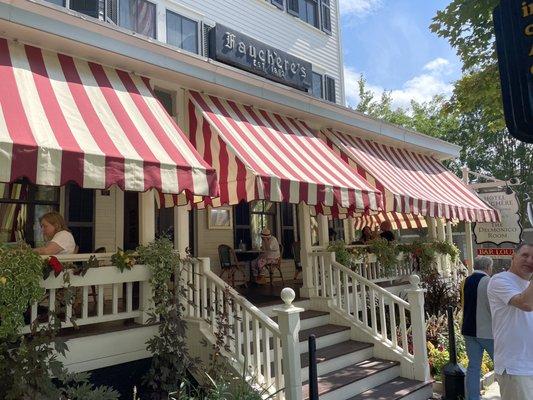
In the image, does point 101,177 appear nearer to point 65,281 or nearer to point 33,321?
point 65,281

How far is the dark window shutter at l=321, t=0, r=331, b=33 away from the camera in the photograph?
50.7 feet

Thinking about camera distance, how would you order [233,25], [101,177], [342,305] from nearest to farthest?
[101,177]
[342,305]
[233,25]

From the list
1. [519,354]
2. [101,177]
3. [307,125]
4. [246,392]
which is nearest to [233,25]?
[307,125]

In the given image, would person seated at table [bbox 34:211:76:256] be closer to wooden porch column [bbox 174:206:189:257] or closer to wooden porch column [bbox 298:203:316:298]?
wooden porch column [bbox 174:206:189:257]

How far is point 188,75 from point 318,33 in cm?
965

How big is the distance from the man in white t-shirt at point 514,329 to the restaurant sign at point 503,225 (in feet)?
25.2

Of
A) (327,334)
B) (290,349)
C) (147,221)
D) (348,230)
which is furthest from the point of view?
(348,230)

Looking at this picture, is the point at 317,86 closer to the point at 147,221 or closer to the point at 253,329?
the point at 147,221

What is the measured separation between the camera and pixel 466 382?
5805 mm

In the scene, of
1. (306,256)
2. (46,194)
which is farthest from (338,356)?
(46,194)

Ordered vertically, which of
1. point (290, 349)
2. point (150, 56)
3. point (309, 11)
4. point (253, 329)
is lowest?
point (290, 349)

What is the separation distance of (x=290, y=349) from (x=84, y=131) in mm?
3050

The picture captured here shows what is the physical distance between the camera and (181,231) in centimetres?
650

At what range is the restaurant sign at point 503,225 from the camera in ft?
35.9
